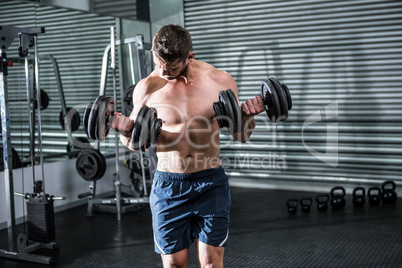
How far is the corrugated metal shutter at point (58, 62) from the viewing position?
423cm

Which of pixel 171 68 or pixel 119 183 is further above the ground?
pixel 171 68

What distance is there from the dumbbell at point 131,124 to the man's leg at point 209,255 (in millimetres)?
495

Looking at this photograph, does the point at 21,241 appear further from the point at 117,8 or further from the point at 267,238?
the point at 117,8

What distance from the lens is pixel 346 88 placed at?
191 inches

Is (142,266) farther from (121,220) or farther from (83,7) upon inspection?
(83,7)

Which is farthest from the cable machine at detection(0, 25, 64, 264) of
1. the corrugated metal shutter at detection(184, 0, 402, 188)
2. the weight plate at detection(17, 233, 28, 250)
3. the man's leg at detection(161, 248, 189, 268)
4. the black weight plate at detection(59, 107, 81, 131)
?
the corrugated metal shutter at detection(184, 0, 402, 188)

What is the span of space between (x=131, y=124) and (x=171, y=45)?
0.36 metres

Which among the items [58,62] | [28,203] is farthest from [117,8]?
[28,203]

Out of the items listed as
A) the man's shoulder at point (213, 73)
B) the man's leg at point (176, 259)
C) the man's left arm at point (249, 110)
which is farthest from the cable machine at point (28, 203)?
the man's left arm at point (249, 110)

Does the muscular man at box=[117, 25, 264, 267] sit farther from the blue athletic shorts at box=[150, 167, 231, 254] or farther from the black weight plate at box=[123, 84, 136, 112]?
the black weight plate at box=[123, 84, 136, 112]

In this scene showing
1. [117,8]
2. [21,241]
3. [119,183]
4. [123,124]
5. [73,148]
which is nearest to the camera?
[123,124]

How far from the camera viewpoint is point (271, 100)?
183 centimetres

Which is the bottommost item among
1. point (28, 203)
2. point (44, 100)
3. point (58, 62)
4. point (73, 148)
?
point (28, 203)

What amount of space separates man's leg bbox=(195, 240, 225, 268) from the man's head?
75cm
